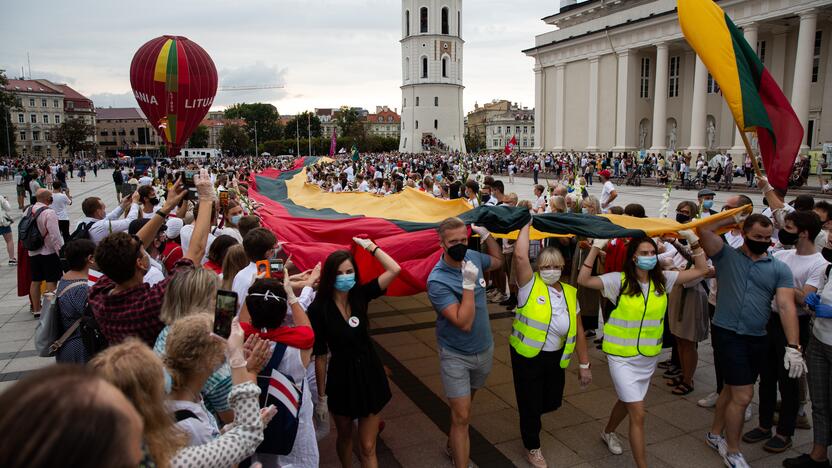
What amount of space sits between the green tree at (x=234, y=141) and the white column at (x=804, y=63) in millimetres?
107524

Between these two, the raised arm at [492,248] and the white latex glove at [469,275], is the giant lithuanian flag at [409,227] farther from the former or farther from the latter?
the white latex glove at [469,275]

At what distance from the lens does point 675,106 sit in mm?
43812

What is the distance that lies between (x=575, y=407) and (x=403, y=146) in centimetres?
9079

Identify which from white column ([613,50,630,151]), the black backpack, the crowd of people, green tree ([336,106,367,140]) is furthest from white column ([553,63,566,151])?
green tree ([336,106,367,140])

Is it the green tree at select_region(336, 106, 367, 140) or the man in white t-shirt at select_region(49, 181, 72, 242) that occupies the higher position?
the green tree at select_region(336, 106, 367, 140)

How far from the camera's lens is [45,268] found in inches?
340

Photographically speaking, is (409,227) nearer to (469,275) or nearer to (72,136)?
(469,275)

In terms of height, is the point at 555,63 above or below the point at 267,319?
above

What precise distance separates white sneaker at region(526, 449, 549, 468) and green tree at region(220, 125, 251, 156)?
123625 millimetres

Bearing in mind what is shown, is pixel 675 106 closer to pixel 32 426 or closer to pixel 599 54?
pixel 599 54

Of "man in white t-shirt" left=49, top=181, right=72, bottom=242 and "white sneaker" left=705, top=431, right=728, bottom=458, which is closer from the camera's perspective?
"white sneaker" left=705, top=431, right=728, bottom=458

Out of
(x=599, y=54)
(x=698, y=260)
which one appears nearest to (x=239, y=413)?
(x=698, y=260)

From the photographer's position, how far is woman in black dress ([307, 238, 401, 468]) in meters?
3.92

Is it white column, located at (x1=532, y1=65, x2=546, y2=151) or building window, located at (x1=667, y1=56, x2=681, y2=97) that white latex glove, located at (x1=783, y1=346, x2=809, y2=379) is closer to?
building window, located at (x1=667, y1=56, x2=681, y2=97)
